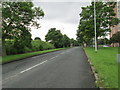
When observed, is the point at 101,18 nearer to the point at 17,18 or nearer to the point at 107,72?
the point at 17,18

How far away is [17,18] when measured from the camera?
50.4ft

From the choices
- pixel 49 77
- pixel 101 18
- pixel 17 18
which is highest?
pixel 101 18

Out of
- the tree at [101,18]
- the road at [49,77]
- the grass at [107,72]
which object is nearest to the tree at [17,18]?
the road at [49,77]

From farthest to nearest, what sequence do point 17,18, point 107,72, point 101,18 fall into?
point 101,18, point 17,18, point 107,72

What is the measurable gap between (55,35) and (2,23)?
1691 inches

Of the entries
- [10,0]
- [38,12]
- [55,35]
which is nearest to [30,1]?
[38,12]

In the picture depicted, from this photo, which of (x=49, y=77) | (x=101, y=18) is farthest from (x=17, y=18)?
(x=101, y=18)

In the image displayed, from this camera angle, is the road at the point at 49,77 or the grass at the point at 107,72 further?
the road at the point at 49,77

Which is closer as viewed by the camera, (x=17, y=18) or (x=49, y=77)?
(x=49, y=77)

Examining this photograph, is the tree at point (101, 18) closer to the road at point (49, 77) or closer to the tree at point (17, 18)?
the tree at point (17, 18)

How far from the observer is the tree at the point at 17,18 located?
589 inches

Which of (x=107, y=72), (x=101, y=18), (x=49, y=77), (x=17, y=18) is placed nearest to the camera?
(x=107, y=72)

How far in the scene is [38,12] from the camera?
18.8 metres

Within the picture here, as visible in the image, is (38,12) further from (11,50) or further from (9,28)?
(11,50)
